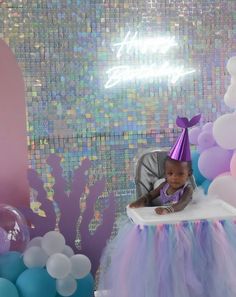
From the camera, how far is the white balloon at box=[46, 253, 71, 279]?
8.59 feet

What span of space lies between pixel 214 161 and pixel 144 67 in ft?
3.66

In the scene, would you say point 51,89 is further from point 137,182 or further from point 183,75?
point 137,182

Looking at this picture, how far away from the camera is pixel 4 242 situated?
2668 mm

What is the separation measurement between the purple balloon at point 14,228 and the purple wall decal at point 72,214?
0.24 meters

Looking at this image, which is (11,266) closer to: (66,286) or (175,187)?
(66,286)

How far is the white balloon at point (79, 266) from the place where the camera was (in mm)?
2744

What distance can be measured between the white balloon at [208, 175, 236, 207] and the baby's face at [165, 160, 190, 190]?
1.82ft

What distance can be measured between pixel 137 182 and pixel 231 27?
6.07 ft

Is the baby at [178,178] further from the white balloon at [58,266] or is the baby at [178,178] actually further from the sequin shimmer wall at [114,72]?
the sequin shimmer wall at [114,72]

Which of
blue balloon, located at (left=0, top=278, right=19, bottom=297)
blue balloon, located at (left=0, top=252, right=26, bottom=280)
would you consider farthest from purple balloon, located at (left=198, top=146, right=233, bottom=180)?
blue balloon, located at (left=0, top=278, right=19, bottom=297)

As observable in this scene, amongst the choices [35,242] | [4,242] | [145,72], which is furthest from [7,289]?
[145,72]

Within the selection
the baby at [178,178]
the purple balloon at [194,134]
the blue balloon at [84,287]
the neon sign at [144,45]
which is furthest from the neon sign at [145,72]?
the blue balloon at [84,287]

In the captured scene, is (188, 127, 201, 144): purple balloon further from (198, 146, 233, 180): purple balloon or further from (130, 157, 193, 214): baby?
(130, 157, 193, 214): baby

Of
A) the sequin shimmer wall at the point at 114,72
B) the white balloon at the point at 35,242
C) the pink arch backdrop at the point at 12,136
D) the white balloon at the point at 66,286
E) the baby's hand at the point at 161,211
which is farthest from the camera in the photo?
the sequin shimmer wall at the point at 114,72
